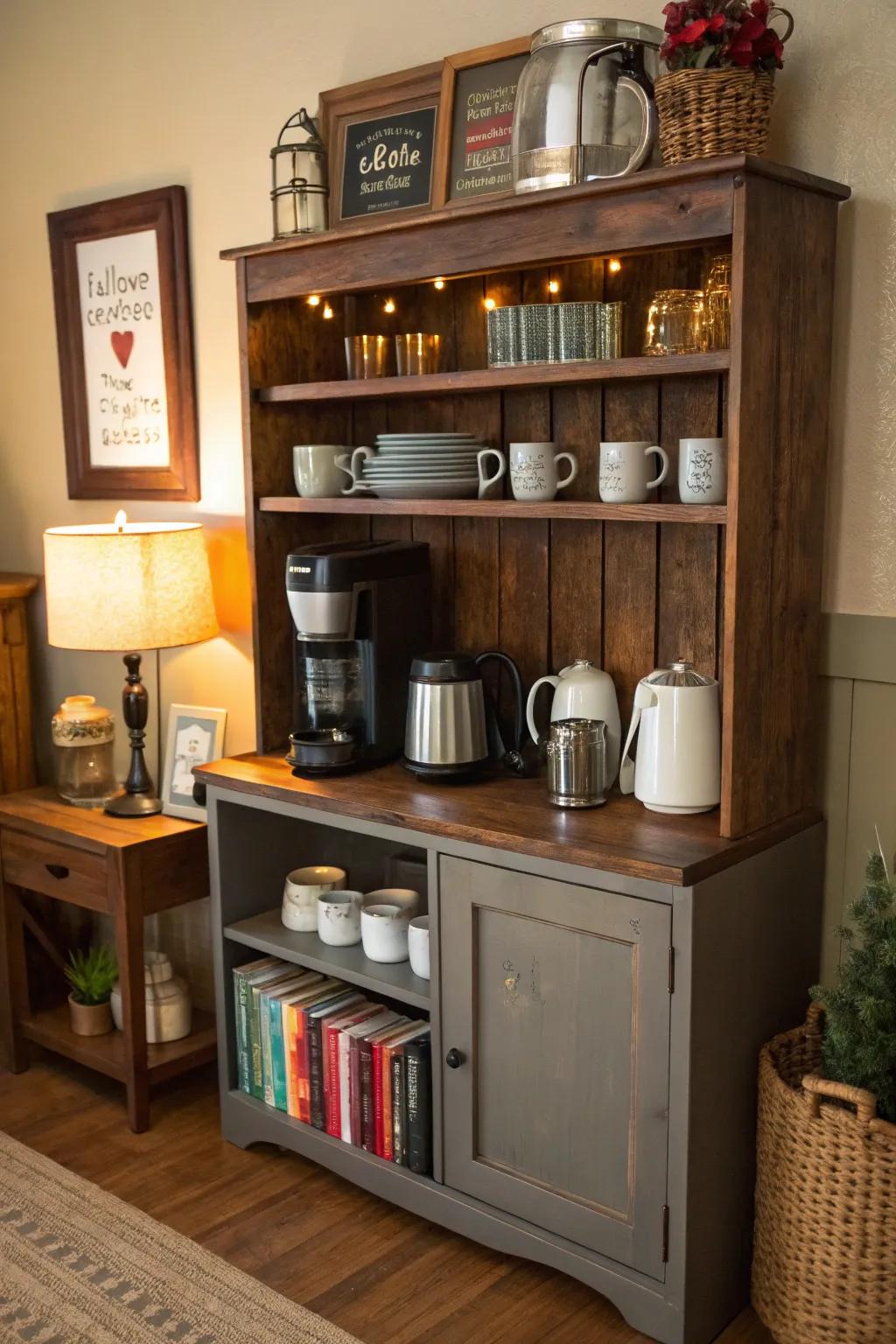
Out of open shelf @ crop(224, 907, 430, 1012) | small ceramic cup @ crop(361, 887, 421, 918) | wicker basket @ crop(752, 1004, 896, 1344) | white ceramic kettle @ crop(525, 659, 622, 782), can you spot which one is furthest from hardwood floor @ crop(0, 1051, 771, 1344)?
white ceramic kettle @ crop(525, 659, 622, 782)

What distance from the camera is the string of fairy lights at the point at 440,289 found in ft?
7.27

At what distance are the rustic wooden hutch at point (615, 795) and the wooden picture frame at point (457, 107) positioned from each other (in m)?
0.18

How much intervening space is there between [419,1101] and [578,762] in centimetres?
67

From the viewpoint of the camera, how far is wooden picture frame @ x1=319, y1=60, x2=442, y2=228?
2.42m

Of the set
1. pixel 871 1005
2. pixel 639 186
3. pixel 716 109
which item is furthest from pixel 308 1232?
pixel 716 109

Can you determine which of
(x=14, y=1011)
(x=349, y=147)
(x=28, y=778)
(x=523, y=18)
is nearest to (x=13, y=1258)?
(x=14, y=1011)

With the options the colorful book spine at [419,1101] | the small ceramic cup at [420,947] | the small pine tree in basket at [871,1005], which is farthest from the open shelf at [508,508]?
the colorful book spine at [419,1101]

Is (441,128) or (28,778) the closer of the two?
(441,128)

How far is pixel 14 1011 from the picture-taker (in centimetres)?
296

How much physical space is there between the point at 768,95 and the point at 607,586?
840mm

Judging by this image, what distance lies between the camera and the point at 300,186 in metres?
2.53

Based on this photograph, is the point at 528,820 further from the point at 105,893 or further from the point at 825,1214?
the point at 105,893

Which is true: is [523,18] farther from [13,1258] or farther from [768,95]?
[13,1258]

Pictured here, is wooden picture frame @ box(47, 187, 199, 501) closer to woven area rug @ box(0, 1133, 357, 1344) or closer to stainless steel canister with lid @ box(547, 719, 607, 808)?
stainless steel canister with lid @ box(547, 719, 607, 808)
